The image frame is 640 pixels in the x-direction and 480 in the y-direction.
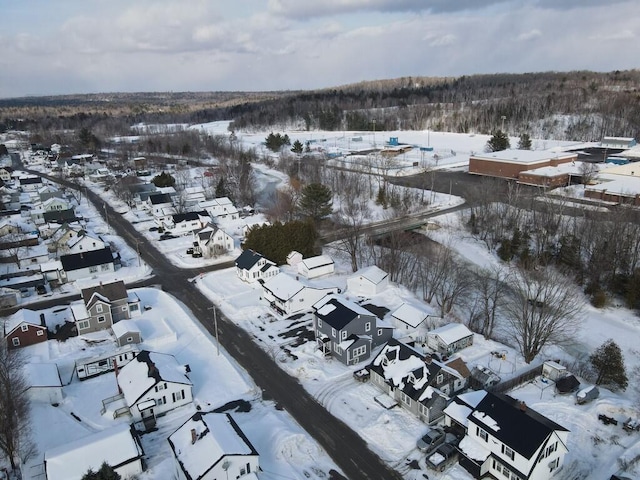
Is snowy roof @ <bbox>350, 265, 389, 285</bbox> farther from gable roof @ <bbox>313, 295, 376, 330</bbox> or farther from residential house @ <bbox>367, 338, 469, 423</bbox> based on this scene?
residential house @ <bbox>367, 338, 469, 423</bbox>

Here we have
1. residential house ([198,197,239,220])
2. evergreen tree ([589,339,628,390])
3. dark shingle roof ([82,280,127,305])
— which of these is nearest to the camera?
evergreen tree ([589,339,628,390])

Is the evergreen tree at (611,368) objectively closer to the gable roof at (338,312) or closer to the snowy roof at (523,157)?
the gable roof at (338,312)

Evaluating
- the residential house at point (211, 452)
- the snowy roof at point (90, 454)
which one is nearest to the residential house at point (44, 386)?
the snowy roof at point (90, 454)

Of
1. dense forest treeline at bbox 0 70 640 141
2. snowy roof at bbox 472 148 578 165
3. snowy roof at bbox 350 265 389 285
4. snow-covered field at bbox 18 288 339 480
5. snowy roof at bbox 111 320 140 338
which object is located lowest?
snow-covered field at bbox 18 288 339 480

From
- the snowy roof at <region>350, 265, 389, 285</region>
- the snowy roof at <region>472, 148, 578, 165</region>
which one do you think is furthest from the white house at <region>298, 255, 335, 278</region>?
the snowy roof at <region>472, 148, 578, 165</region>

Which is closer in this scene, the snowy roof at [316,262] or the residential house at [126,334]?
the residential house at [126,334]

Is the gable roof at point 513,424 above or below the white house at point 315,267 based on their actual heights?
above

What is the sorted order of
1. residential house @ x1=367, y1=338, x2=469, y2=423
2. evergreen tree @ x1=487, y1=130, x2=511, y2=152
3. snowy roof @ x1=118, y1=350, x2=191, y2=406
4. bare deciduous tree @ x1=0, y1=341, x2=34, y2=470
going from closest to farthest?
bare deciduous tree @ x1=0, y1=341, x2=34, y2=470
residential house @ x1=367, y1=338, x2=469, y2=423
snowy roof @ x1=118, y1=350, x2=191, y2=406
evergreen tree @ x1=487, y1=130, x2=511, y2=152

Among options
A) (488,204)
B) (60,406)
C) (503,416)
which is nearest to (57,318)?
(60,406)
